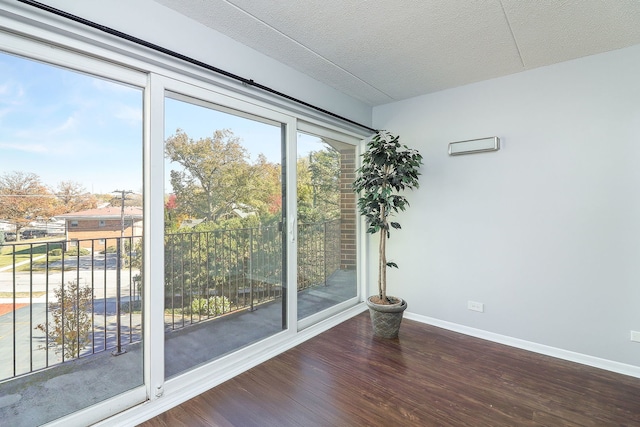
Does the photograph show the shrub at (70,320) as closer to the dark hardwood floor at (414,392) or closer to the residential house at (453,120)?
the residential house at (453,120)

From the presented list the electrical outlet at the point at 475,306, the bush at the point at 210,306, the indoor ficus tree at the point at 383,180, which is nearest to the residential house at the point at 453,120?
the electrical outlet at the point at 475,306

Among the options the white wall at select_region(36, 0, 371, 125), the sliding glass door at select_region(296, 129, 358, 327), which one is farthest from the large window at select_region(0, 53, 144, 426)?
the sliding glass door at select_region(296, 129, 358, 327)

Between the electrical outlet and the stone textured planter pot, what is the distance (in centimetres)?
73

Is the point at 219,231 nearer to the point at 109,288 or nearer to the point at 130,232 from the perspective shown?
the point at 130,232

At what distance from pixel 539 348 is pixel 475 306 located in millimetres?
593

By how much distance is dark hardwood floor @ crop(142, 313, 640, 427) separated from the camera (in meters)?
1.79

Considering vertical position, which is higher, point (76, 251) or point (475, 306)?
point (76, 251)

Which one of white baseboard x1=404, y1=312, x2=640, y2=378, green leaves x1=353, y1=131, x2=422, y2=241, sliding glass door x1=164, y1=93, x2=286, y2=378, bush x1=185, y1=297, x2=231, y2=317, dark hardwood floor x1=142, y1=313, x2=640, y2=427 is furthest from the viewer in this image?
green leaves x1=353, y1=131, x2=422, y2=241

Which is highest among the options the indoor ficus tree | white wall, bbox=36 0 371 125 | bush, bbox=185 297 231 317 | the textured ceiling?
the textured ceiling

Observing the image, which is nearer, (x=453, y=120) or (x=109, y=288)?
(x=109, y=288)

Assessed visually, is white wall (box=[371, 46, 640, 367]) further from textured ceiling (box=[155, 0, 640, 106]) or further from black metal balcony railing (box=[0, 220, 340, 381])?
black metal balcony railing (box=[0, 220, 340, 381])

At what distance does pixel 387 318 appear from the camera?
2.83 m

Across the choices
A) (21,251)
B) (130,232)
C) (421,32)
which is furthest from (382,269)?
(21,251)

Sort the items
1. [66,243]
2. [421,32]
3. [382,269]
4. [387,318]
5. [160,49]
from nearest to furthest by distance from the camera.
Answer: [66,243]
[160,49]
[421,32]
[387,318]
[382,269]
